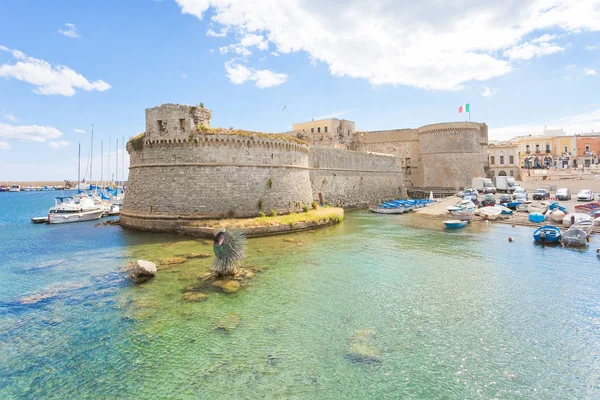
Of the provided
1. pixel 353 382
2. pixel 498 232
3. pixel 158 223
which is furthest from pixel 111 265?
pixel 498 232

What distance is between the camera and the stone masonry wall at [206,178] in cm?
1844

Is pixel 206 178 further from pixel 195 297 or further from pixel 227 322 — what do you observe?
pixel 227 322

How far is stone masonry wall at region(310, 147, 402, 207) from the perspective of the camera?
28.5 m

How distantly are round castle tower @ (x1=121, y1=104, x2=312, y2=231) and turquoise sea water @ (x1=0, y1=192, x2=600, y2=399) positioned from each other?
551 cm

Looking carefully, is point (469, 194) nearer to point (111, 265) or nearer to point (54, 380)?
point (111, 265)

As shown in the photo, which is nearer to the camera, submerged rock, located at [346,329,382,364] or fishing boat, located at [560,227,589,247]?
submerged rock, located at [346,329,382,364]

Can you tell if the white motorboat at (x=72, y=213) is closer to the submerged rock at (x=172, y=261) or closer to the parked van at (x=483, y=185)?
the submerged rock at (x=172, y=261)

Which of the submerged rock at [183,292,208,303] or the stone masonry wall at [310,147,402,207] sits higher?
the stone masonry wall at [310,147,402,207]

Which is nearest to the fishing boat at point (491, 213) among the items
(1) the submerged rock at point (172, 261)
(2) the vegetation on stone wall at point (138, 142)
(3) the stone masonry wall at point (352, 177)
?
(3) the stone masonry wall at point (352, 177)

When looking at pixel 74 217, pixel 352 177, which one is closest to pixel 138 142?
pixel 74 217

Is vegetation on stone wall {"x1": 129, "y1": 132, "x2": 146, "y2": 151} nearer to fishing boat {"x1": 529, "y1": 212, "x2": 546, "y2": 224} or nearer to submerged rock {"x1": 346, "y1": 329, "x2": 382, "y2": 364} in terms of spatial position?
submerged rock {"x1": 346, "y1": 329, "x2": 382, "y2": 364}

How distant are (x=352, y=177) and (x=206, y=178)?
699 inches

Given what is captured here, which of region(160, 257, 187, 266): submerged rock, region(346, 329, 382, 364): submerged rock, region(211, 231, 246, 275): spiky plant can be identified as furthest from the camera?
region(160, 257, 187, 266): submerged rock

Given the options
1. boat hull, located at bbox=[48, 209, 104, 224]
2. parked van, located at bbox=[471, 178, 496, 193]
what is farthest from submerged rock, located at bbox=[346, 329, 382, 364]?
parked van, located at bbox=[471, 178, 496, 193]
